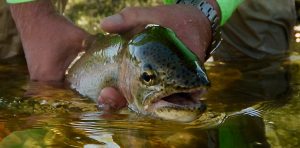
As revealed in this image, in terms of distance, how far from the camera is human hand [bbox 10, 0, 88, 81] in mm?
2658

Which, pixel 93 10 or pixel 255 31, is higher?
pixel 93 10

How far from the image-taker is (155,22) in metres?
2.30

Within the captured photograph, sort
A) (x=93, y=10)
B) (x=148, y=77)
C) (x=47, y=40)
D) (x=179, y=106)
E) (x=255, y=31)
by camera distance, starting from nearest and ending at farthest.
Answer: (x=179, y=106), (x=148, y=77), (x=47, y=40), (x=255, y=31), (x=93, y=10)

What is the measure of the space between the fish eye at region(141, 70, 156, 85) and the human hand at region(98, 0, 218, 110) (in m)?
0.23

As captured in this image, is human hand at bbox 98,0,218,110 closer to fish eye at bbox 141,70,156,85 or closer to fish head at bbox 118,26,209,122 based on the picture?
fish head at bbox 118,26,209,122

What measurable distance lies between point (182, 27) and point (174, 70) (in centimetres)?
37

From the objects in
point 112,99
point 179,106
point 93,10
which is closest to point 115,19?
point 112,99

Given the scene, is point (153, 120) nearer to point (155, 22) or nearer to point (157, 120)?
point (157, 120)

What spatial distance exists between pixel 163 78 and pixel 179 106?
0.42 ft

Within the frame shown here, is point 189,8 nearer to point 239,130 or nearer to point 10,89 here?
point 239,130

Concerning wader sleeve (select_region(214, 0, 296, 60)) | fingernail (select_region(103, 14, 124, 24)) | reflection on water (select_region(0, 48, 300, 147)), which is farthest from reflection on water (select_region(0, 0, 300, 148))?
wader sleeve (select_region(214, 0, 296, 60))

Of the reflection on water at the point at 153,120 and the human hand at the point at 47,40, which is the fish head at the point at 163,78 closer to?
the reflection on water at the point at 153,120

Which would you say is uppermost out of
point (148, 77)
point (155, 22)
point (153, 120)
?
point (155, 22)

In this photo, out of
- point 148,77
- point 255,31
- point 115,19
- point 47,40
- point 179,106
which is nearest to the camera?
point 179,106
